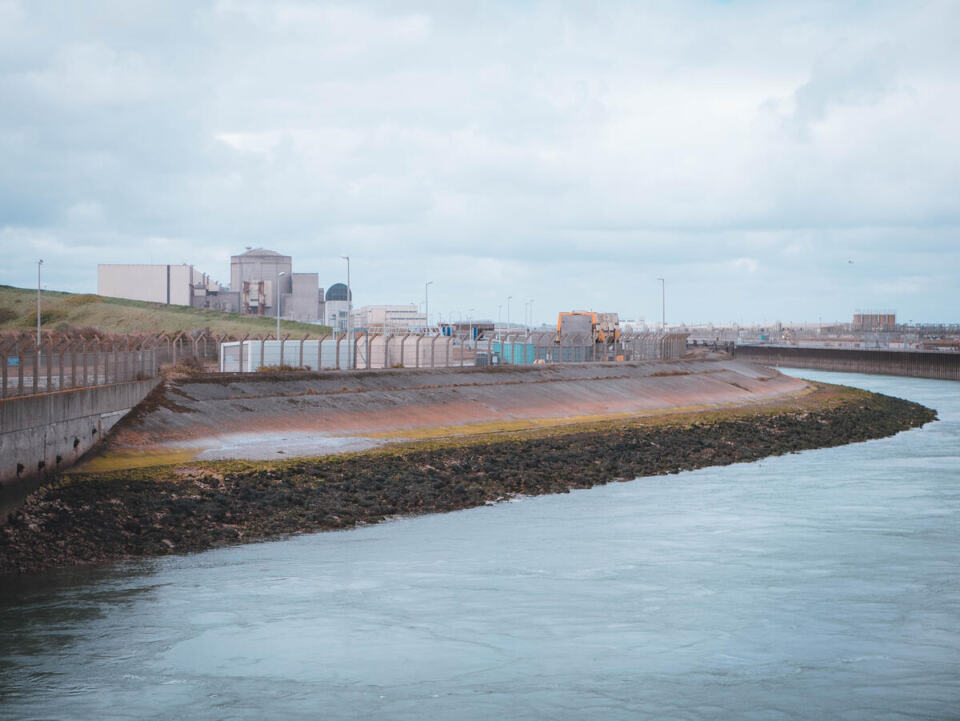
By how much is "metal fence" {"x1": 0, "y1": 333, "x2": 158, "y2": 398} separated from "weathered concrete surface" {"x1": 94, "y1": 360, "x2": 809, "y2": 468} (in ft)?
5.40

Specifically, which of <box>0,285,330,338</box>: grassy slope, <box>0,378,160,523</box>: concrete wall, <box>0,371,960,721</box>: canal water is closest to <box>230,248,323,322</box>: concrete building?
<box>0,285,330,338</box>: grassy slope

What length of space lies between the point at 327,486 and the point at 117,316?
106387 millimetres

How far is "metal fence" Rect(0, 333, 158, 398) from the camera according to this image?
28.0 m

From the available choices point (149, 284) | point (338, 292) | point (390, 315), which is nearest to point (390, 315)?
point (390, 315)

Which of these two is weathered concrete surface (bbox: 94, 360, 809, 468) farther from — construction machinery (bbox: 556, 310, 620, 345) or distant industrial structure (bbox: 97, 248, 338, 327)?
distant industrial structure (bbox: 97, 248, 338, 327)

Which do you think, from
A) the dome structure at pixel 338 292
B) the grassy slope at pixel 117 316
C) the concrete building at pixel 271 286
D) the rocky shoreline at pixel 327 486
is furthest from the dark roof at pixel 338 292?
the rocky shoreline at pixel 327 486

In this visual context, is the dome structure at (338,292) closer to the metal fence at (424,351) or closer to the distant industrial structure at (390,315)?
the distant industrial structure at (390,315)

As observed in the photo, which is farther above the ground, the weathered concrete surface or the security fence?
the security fence

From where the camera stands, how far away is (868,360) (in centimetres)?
12925

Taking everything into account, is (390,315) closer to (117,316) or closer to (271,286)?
(271,286)

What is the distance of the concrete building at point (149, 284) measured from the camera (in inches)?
6058

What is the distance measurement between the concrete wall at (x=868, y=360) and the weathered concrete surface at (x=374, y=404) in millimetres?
50640

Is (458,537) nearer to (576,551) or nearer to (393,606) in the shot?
(576,551)

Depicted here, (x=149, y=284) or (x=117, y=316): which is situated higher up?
(x=149, y=284)
